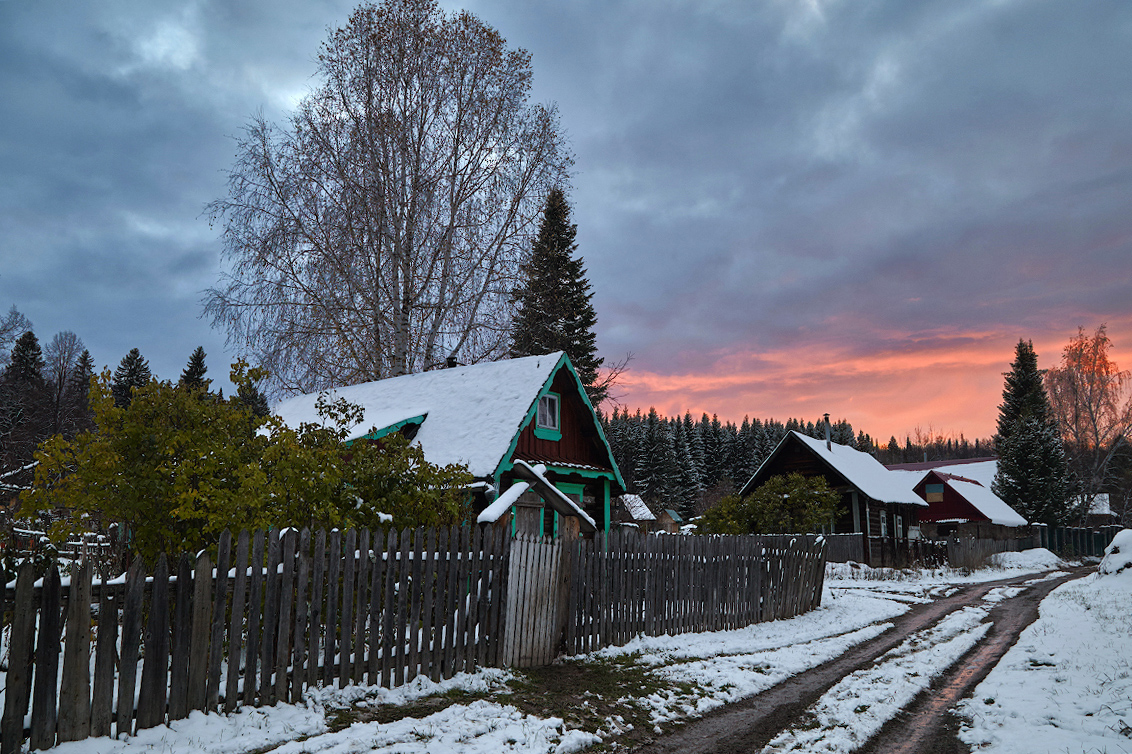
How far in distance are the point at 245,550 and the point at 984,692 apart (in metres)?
7.92

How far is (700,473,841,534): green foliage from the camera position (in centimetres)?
2562

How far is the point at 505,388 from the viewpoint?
1806 cm

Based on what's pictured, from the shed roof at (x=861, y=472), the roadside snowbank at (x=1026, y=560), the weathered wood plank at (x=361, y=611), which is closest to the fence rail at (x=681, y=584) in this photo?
the weathered wood plank at (x=361, y=611)

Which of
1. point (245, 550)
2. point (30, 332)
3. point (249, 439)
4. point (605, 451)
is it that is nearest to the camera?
point (245, 550)

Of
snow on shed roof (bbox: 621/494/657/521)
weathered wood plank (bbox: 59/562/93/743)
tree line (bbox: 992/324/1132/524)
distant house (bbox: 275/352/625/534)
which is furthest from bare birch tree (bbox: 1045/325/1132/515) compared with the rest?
weathered wood plank (bbox: 59/562/93/743)

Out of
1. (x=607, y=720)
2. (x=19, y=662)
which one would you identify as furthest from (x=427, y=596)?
(x=19, y=662)

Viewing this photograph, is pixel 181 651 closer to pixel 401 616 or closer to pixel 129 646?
pixel 129 646

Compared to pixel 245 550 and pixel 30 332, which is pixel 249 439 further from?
pixel 30 332

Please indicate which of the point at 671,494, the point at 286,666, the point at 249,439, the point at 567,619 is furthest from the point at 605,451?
the point at 671,494

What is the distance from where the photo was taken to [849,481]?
3431 cm

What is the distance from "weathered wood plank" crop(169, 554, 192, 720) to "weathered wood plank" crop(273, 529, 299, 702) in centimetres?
76

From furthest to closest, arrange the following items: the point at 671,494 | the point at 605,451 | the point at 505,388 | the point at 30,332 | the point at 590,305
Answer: the point at 671,494 → the point at 30,332 → the point at 590,305 → the point at 605,451 → the point at 505,388

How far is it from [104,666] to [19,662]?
53cm

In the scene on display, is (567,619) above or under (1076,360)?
under
